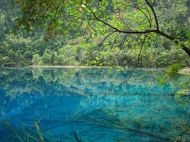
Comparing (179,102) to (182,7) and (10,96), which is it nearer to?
(10,96)

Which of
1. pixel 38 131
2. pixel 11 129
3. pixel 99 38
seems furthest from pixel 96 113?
pixel 99 38

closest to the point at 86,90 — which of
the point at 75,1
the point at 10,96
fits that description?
the point at 10,96

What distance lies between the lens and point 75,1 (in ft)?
18.2

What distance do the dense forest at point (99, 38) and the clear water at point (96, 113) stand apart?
848mm

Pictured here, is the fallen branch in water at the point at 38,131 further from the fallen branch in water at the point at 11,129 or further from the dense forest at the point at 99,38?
the dense forest at the point at 99,38

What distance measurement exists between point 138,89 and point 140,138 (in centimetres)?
1250

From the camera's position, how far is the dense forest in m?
5.82

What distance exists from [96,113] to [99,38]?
21.4 ft

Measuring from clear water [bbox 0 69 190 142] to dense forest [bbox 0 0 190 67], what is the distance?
2.78 ft

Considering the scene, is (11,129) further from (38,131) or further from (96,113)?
(96,113)

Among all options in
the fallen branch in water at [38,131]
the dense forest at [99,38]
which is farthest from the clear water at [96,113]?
the dense forest at [99,38]

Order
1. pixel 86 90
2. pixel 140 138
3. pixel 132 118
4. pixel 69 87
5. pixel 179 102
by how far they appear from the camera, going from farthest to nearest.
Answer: pixel 69 87, pixel 86 90, pixel 179 102, pixel 132 118, pixel 140 138

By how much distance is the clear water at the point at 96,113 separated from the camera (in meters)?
12.2

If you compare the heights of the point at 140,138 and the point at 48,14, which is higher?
the point at 48,14
